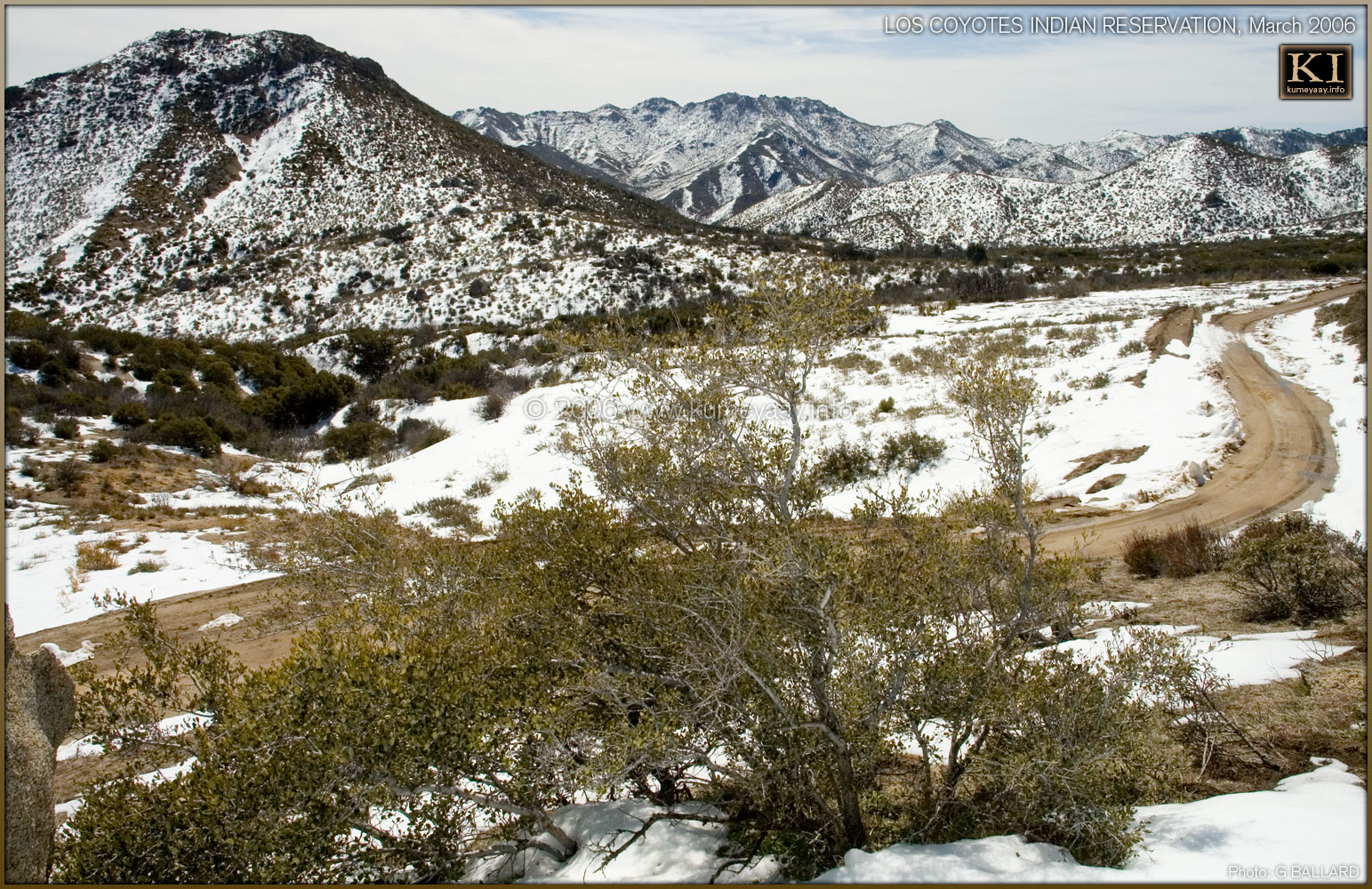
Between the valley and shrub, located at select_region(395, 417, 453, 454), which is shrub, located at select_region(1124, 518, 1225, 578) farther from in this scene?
→ shrub, located at select_region(395, 417, 453, 454)

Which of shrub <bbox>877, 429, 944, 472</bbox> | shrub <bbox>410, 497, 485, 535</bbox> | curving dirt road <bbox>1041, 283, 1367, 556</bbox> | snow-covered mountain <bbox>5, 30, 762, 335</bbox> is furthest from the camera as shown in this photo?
snow-covered mountain <bbox>5, 30, 762, 335</bbox>

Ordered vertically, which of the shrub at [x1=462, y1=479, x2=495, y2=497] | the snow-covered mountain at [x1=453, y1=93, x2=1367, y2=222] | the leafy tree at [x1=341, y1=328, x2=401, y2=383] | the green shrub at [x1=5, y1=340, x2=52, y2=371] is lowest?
the shrub at [x1=462, y1=479, x2=495, y2=497]

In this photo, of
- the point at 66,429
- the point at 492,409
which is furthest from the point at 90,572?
the point at 492,409

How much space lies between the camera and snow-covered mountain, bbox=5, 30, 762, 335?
46.0m

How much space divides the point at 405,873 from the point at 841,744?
3203 millimetres

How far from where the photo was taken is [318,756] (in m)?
4.18

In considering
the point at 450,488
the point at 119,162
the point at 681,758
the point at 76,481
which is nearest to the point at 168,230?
the point at 119,162

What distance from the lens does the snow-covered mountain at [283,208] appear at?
151ft

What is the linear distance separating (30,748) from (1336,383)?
2604 centimetres

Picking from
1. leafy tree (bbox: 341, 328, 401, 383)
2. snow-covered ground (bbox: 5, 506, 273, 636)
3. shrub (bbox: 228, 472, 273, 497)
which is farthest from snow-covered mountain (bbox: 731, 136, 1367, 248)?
snow-covered ground (bbox: 5, 506, 273, 636)

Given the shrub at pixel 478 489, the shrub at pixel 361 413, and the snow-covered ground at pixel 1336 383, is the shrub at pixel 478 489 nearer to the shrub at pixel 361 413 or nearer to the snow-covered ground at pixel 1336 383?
the shrub at pixel 361 413

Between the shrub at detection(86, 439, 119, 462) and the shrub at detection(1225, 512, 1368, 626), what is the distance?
2702 cm

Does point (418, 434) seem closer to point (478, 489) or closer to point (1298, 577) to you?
point (478, 489)

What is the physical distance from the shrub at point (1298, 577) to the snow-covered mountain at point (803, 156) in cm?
11995
